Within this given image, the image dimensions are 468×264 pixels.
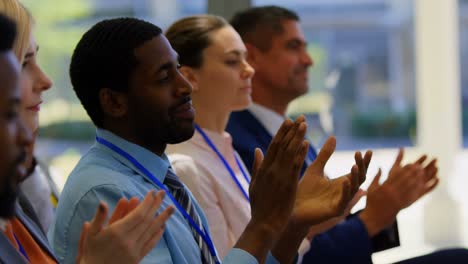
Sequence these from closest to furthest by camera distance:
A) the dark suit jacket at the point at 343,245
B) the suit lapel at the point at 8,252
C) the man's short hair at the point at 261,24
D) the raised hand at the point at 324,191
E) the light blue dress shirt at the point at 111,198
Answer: the suit lapel at the point at 8,252, the light blue dress shirt at the point at 111,198, the raised hand at the point at 324,191, the dark suit jacket at the point at 343,245, the man's short hair at the point at 261,24

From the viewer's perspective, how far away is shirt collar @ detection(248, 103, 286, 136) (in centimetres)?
290

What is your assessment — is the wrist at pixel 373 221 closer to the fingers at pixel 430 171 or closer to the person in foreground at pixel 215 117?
the fingers at pixel 430 171

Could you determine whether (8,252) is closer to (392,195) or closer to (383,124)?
(392,195)

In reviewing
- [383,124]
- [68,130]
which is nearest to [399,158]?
[68,130]

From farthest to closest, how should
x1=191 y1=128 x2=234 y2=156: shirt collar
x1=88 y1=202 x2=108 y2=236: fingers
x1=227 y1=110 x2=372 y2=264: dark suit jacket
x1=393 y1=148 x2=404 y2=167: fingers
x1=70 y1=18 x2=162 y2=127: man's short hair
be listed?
x1=393 y1=148 x2=404 y2=167: fingers, x1=227 y1=110 x2=372 y2=264: dark suit jacket, x1=191 y1=128 x2=234 y2=156: shirt collar, x1=70 y1=18 x2=162 y2=127: man's short hair, x1=88 y1=202 x2=108 y2=236: fingers

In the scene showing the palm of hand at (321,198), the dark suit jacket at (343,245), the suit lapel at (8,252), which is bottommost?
the dark suit jacket at (343,245)

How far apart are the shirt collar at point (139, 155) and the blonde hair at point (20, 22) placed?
0.77 ft

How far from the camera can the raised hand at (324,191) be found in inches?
76.5

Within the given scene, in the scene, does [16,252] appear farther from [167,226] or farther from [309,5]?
[309,5]

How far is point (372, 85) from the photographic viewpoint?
21.9 feet

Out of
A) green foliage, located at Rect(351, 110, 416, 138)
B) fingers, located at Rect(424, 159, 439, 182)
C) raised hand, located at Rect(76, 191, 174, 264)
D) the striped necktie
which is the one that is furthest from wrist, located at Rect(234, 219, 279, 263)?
green foliage, located at Rect(351, 110, 416, 138)

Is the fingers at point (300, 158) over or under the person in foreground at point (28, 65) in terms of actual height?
under

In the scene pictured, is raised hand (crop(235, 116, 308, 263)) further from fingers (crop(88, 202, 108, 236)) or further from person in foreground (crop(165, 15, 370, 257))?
person in foreground (crop(165, 15, 370, 257))

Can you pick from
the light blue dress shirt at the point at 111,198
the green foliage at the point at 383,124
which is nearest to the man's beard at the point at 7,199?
the light blue dress shirt at the point at 111,198
